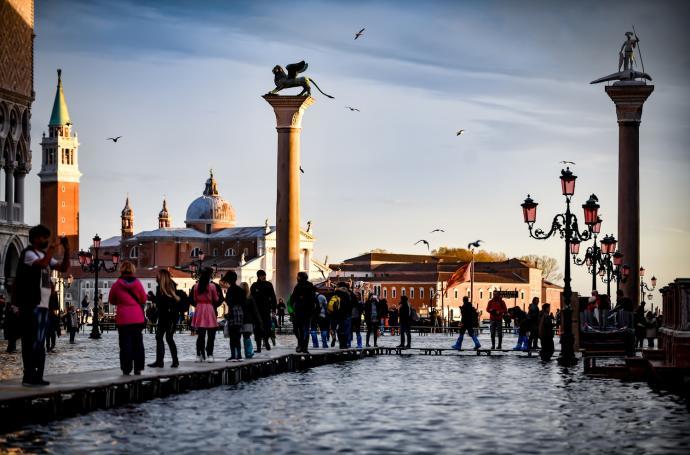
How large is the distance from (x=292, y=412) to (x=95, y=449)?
3.82m

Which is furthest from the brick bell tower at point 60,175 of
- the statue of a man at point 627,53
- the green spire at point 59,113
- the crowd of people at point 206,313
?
the crowd of people at point 206,313

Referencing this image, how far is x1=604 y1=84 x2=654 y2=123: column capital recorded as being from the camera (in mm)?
47500

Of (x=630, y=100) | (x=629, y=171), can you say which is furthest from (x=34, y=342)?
(x=630, y=100)

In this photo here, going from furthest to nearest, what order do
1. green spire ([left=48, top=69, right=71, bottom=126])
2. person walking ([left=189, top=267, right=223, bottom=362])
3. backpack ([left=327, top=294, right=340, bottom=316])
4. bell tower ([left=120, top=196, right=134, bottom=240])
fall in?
bell tower ([left=120, top=196, right=134, bottom=240])
green spire ([left=48, top=69, right=71, bottom=126])
backpack ([left=327, top=294, right=340, bottom=316])
person walking ([left=189, top=267, right=223, bottom=362])

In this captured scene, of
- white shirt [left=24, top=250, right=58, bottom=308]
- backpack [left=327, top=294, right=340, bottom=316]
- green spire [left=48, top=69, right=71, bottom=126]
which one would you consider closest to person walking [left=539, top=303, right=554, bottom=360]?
backpack [left=327, top=294, right=340, bottom=316]

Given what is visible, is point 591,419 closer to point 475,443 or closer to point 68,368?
point 475,443

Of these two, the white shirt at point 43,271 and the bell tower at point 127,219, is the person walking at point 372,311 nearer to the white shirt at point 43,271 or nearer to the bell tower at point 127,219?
the white shirt at point 43,271

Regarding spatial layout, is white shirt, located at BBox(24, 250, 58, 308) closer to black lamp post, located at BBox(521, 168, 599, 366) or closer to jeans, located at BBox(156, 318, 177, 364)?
jeans, located at BBox(156, 318, 177, 364)

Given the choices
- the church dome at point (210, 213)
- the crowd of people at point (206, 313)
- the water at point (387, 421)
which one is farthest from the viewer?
the church dome at point (210, 213)

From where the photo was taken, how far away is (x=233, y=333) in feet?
76.7

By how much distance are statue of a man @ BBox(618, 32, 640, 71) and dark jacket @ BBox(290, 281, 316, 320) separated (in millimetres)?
25853

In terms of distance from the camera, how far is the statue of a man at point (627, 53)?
49250 mm

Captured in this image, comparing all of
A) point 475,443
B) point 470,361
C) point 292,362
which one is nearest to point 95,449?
point 475,443

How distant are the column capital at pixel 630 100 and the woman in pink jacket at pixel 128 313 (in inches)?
1257
